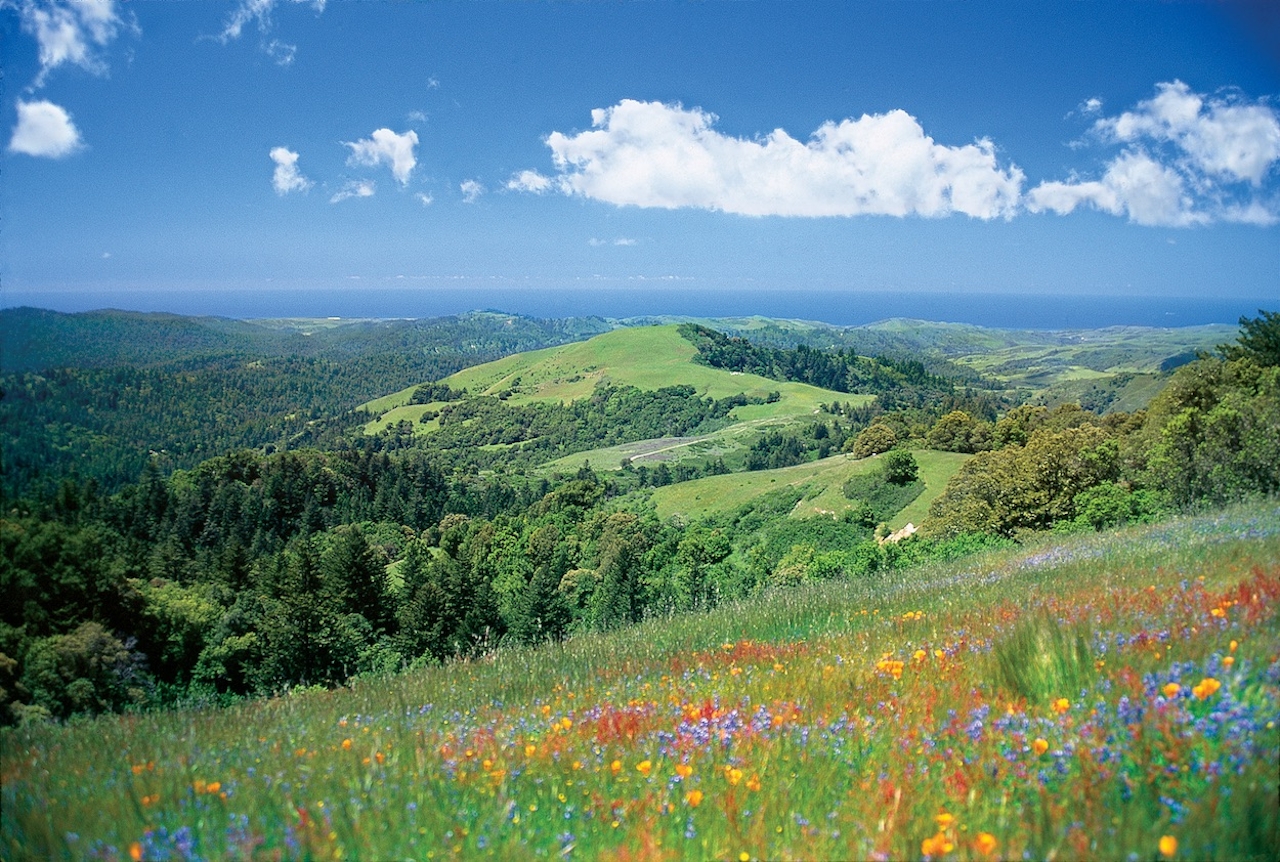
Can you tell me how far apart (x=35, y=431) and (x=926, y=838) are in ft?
19.3

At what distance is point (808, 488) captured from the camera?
8638 centimetres

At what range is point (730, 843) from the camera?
2.95 m

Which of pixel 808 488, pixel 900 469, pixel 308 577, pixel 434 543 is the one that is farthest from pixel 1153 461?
pixel 434 543

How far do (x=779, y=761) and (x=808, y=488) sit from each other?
85201 mm

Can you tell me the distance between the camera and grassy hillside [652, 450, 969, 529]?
71.2 m

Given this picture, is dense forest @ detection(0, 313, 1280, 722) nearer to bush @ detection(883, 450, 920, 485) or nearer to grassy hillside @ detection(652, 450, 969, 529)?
bush @ detection(883, 450, 920, 485)

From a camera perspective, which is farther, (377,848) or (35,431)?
(35,431)

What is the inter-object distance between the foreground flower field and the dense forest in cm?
207

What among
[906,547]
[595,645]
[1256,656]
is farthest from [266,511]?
[1256,656]

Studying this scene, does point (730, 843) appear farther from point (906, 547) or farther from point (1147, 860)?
point (906, 547)

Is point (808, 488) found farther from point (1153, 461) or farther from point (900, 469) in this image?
point (1153, 461)

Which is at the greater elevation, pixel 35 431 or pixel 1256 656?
pixel 35 431

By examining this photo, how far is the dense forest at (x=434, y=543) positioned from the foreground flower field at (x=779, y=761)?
6.79 feet

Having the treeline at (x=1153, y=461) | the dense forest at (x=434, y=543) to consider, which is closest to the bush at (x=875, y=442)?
the dense forest at (x=434, y=543)
